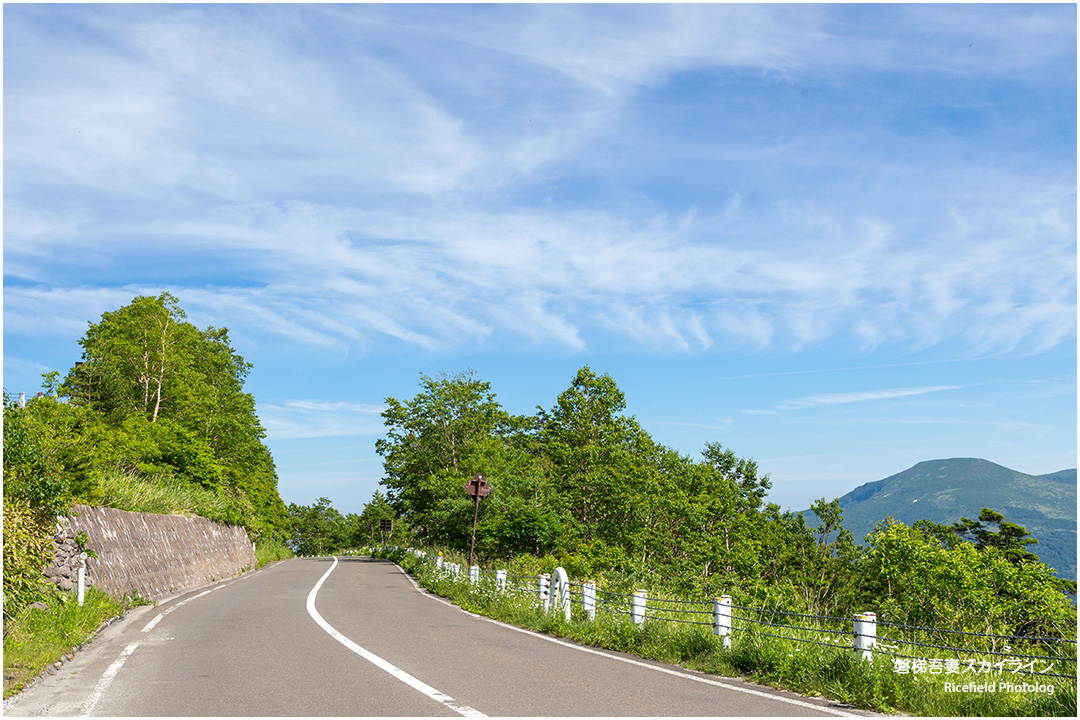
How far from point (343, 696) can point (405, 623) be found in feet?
23.5

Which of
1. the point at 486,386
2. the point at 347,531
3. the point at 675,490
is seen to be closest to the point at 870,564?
the point at 675,490

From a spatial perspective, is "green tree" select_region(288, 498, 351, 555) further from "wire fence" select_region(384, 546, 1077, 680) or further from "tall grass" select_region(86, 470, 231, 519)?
"wire fence" select_region(384, 546, 1077, 680)

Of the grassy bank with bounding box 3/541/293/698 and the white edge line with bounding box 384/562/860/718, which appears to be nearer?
the white edge line with bounding box 384/562/860/718

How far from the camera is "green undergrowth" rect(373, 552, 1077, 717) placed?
6.60 metres

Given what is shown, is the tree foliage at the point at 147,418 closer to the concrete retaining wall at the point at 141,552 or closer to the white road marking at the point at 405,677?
the concrete retaining wall at the point at 141,552

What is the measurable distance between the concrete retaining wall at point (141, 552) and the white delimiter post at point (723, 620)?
11250 mm

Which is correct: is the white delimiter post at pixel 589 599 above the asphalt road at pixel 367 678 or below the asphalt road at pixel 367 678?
above

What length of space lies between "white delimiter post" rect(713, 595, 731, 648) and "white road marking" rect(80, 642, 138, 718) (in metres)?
6.84

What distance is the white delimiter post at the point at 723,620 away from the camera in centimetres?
→ 955

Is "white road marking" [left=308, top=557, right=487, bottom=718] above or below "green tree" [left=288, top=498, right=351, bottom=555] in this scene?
above

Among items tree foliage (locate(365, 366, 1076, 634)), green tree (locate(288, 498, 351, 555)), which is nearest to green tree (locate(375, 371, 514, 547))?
tree foliage (locate(365, 366, 1076, 634))

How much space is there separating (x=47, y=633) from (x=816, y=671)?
970 cm

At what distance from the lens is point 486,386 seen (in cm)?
6053

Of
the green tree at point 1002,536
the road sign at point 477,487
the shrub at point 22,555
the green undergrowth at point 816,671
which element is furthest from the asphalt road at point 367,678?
the green tree at point 1002,536
